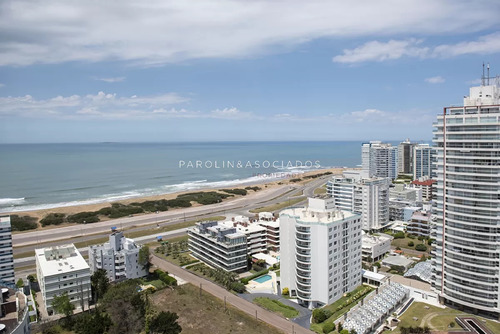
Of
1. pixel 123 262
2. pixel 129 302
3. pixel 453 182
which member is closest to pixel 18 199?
pixel 123 262

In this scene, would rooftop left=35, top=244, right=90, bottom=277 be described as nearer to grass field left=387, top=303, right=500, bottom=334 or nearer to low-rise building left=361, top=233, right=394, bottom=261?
grass field left=387, top=303, right=500, bottom=334

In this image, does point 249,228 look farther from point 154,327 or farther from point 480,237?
point 480,237

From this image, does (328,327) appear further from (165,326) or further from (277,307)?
(165,326)

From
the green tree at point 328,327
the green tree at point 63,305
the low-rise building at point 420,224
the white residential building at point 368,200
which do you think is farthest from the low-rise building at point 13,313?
the low-rise building at point 420,224

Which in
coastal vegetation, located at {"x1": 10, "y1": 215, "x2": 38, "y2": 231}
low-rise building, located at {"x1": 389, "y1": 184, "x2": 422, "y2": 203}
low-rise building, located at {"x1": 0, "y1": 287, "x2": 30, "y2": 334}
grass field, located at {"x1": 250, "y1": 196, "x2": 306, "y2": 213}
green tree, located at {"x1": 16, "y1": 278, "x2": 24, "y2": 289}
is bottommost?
grass field, located at {"x1": 250, "y1": 196, "x2": 306, "y2": 213}

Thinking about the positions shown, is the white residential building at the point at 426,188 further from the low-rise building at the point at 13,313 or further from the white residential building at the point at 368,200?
the low-rise building at the point at 13,313

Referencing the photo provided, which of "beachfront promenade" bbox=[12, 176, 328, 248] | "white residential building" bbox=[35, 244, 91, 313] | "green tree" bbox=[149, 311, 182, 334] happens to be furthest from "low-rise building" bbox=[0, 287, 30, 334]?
"beachfront promenade" bbox=[12, 176, 328, 248]
